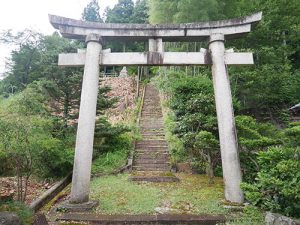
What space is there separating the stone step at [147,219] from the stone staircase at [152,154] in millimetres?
3508

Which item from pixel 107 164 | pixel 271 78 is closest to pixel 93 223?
pixel 107 164

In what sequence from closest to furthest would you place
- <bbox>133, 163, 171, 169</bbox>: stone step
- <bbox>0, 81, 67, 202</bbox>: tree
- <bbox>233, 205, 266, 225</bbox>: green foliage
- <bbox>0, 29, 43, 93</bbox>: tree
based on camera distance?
<bbox>233, 205, 266, 225</bbox>: green foliage < <bbox>0, 81, 67, 202</bbox>: tree < <bbox>133, 163, 171, 169</bbox>: stone step < <bbox>0, 29, 43, 93</bbox>: tree

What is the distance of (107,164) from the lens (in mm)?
10555

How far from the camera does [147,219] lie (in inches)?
209

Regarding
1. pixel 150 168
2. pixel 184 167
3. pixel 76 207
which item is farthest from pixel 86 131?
pixel 184 167

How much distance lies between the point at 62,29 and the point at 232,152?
505 centimetres

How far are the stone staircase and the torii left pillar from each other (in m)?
3.10

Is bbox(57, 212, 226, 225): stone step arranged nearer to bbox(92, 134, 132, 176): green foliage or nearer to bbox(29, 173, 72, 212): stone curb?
bbox(29, 173, 72, 212): stone curb

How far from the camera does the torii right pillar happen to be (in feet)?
20.4

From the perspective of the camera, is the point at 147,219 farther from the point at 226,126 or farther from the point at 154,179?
the point at 154,179

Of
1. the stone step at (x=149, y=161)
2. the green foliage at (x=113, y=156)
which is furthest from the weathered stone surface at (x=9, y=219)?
the stone step at (x=149, y=161)

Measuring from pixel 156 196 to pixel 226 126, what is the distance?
98.5 inches

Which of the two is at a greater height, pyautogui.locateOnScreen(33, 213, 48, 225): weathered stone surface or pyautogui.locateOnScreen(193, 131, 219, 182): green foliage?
pyautogui.locateOnScreen(193, 131, 219, 182): green foliage

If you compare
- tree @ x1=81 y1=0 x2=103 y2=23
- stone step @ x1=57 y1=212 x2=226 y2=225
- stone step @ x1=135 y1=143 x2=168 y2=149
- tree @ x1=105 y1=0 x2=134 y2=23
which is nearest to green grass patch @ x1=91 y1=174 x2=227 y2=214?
Result: stone step @ x1=57 y1=212 x2=226 y2=225
